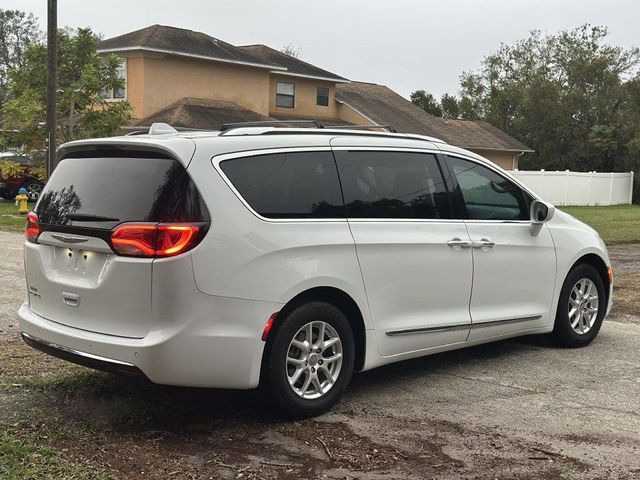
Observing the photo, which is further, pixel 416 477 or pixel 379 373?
pixel 379 373

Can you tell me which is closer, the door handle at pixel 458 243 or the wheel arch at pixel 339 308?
the wheel arch at pixel 339 308

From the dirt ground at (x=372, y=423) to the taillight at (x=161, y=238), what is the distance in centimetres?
109

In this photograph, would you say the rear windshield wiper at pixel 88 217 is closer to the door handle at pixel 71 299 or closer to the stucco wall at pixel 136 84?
the door handle at pixel 71 299

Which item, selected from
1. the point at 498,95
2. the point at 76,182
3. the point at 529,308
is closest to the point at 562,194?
the point at 498,95

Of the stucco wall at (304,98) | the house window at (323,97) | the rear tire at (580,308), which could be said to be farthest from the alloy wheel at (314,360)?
the house window at (323,97)

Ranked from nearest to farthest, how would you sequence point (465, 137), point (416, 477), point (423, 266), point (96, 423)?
point (416, 477) < point (96, 423) < point (423, 266) < point (465, 137)

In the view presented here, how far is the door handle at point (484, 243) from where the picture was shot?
6.00 m

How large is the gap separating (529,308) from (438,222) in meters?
1.31

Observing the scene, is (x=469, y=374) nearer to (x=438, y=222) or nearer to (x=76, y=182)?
(x=438, y=222)

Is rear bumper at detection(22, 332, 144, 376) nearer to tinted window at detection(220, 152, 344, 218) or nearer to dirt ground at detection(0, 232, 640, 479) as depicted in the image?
dirt ground at detection(0, 232, 640, 479)

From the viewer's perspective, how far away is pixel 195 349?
4414 mm

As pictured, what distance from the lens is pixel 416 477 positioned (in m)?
4.09

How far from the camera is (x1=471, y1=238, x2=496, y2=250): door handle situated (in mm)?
5995

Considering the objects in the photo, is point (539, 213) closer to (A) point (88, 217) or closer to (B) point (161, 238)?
(B) point (161, 238)
